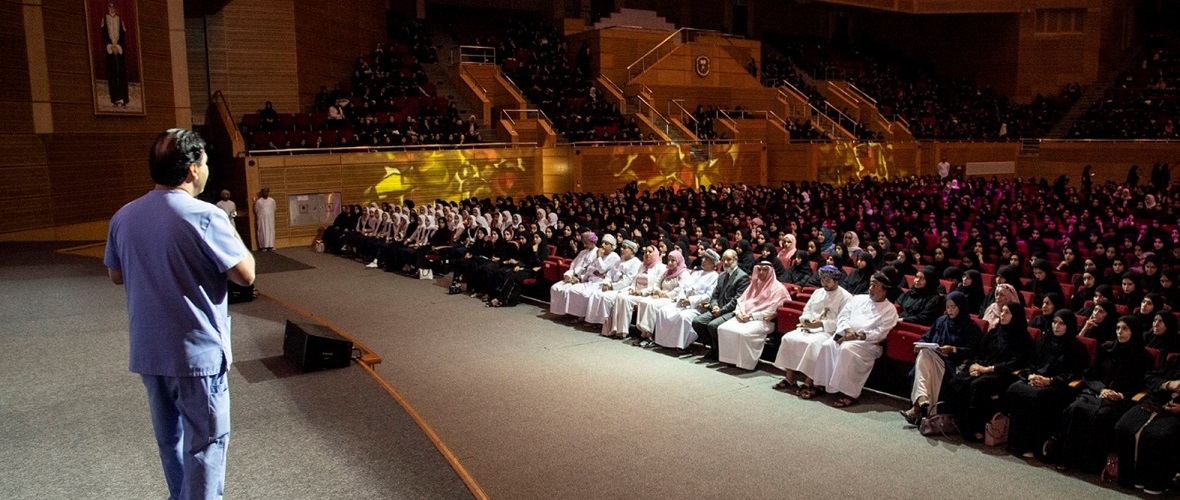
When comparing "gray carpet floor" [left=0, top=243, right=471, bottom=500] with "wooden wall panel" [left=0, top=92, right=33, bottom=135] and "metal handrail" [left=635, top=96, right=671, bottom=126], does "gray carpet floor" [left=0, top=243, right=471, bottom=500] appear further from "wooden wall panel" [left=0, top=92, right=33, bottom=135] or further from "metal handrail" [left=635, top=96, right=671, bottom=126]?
"metal handrail" [left=635, top=96, right=671, bottom=126]

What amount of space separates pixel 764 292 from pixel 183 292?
20.7 feet

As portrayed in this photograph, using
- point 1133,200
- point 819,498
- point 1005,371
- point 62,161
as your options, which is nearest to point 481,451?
point 819,498

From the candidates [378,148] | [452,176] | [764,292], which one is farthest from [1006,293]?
[378,148]

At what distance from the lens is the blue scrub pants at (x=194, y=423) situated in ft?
8.21

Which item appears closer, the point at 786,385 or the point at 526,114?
the point at 786,385

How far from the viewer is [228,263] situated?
8.05 ft

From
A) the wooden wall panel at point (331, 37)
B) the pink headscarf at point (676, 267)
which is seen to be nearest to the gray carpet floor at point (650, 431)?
the pink headscarf at point (676, 267)

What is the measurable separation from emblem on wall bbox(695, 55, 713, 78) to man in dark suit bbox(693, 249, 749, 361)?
19.4 m

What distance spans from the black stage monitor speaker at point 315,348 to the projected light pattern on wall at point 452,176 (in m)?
12.9

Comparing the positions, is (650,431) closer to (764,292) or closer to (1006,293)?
(764,292)

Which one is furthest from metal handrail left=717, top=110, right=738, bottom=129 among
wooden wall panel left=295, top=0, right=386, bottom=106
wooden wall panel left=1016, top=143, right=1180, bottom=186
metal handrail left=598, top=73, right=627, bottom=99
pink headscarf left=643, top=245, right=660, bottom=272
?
pink headscarf left=643, top=245, right=660, bottom=272

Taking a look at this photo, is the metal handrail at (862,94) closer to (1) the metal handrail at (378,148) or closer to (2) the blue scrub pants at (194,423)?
(1) the metal handrail at (378,148)

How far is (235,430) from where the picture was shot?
477cm

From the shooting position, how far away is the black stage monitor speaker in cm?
596
